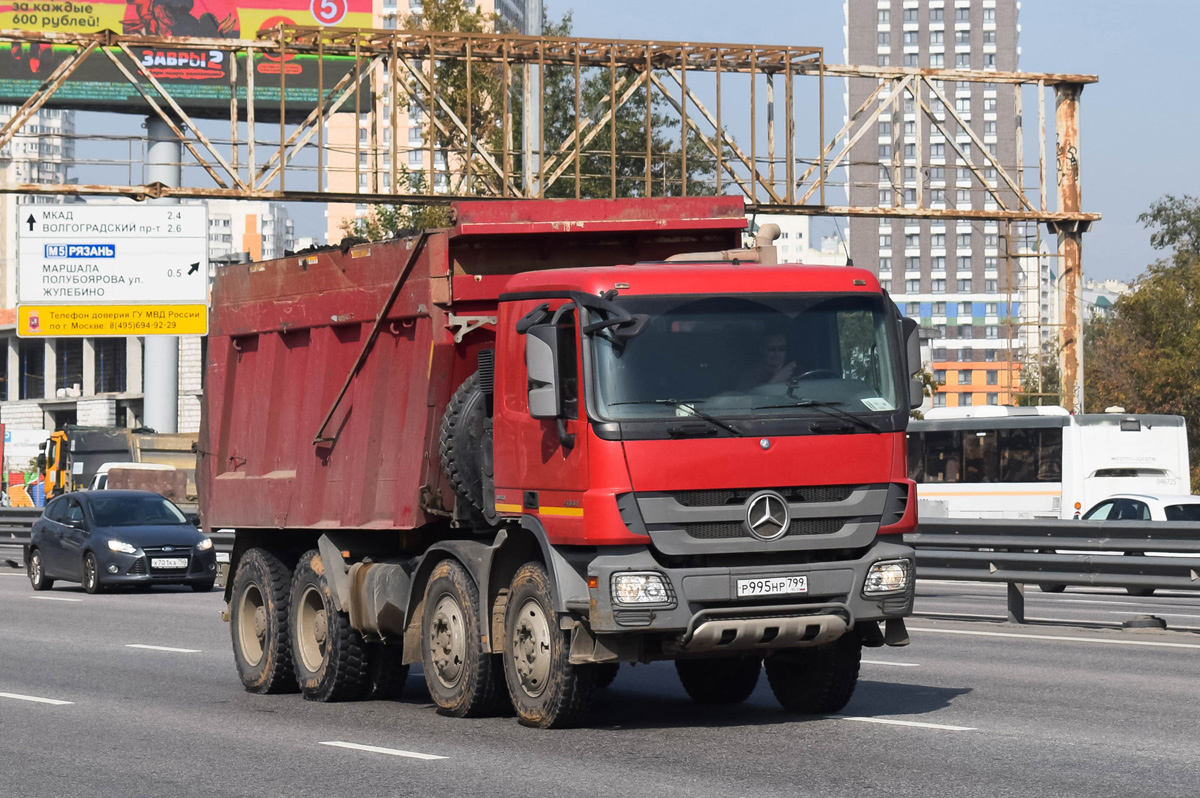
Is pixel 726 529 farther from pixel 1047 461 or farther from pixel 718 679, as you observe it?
pixel 1047 461

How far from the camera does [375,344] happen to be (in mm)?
12398

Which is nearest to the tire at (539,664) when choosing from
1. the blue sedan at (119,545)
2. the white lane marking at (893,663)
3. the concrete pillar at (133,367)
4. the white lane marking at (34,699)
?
the white lane marking at (34,699)

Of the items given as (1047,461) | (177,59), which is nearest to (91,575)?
(1047,461)

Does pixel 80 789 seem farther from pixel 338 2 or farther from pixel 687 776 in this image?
pixel 338 2

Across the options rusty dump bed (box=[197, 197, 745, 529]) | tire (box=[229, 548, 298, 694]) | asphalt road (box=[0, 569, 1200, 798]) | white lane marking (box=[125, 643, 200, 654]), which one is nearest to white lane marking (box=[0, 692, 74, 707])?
asphalt road (box=[0, 569, 1200, 798])

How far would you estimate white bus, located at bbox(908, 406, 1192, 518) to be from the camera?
3866 cm

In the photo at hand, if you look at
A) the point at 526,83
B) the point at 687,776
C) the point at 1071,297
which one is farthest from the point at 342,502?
the point at 1071,297

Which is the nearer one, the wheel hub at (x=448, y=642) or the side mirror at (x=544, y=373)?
the side mirror at (x=544, y=373)

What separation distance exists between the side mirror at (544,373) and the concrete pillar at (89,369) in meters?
90.4

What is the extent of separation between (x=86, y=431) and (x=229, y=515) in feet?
171

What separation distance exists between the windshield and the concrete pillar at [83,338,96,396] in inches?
3567

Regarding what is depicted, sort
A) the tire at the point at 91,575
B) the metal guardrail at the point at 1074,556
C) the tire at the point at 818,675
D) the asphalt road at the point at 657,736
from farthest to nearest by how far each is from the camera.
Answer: the tire at the point at 91,575, the metal guardrail at the point at 1074,556, the tire at the point at 818,675, the asphalt road at the point at 657,736

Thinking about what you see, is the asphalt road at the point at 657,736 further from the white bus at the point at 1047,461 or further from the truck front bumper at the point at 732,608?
the white bus at the point at 1047,461

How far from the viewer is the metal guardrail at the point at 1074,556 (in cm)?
1748
